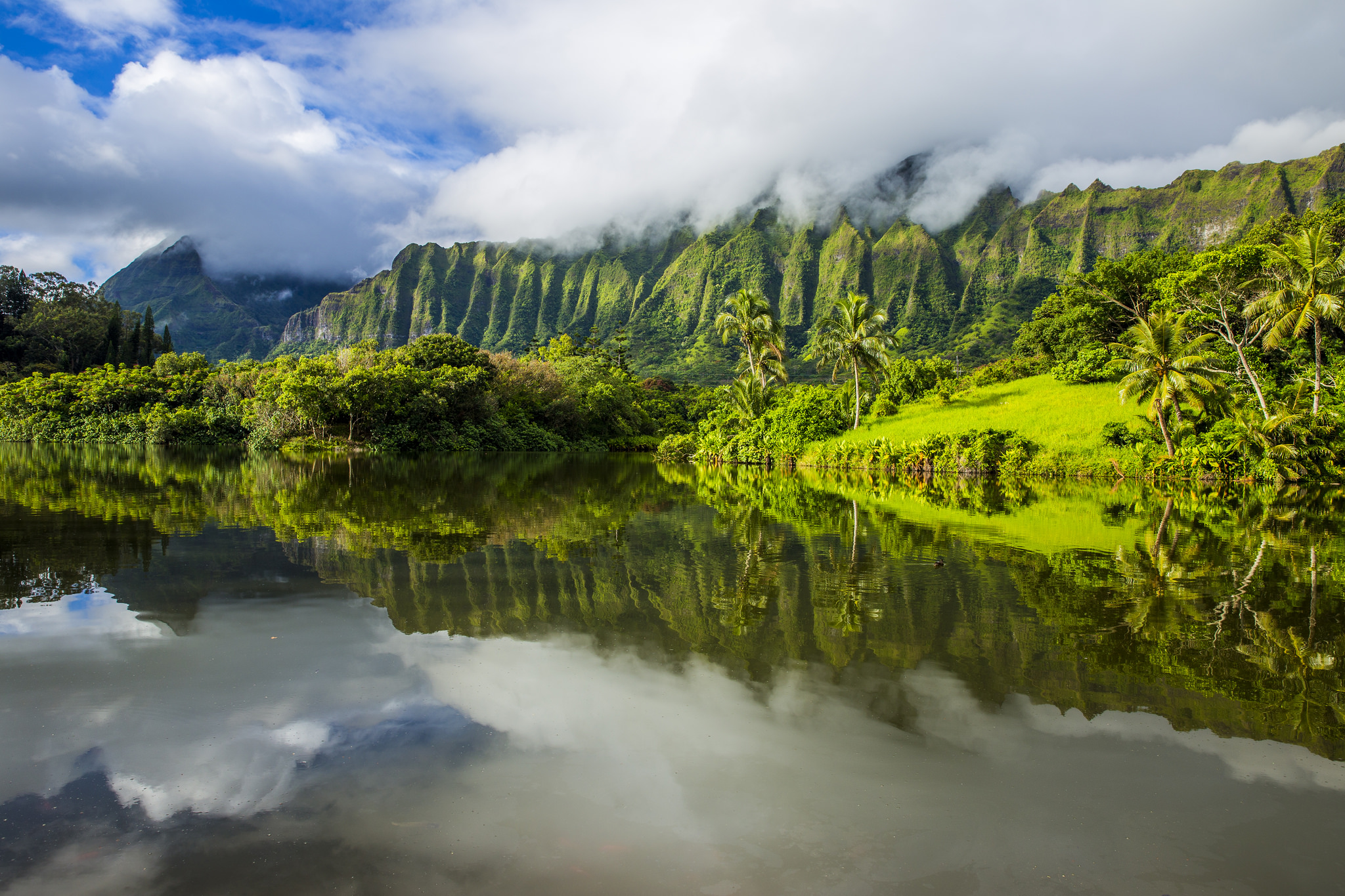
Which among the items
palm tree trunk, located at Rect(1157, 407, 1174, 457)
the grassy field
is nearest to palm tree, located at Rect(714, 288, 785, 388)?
the grassy field

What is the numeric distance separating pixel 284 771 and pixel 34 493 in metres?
18.9

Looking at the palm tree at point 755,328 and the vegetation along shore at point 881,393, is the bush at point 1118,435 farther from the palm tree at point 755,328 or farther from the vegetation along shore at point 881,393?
the palm tree at point 755,328

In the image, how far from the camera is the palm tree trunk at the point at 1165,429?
2780 cm

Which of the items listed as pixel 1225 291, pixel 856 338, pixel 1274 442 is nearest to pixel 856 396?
pixel 856 338

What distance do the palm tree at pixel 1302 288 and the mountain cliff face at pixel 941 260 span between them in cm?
9572

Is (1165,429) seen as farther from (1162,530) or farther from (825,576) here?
(825,576)

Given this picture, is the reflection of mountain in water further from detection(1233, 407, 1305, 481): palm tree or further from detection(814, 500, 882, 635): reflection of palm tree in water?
detection(1233, 407, 1305, 481): palm tree

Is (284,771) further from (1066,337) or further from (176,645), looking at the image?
(1066,337)

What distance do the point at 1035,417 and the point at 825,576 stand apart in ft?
104

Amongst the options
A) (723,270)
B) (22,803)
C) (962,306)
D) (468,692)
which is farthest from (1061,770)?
(723,270)

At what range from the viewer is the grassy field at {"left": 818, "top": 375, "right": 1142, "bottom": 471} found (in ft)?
105

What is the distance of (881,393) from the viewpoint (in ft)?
154

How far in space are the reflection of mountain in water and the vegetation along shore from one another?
378 inches

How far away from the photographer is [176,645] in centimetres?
612
